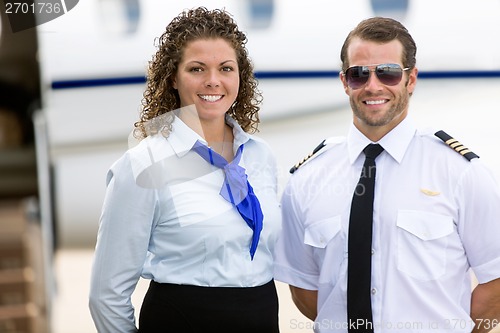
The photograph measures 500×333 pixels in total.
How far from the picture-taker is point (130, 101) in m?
3.32

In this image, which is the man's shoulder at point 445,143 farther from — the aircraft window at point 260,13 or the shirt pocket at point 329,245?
the aircraft window at point 260,13

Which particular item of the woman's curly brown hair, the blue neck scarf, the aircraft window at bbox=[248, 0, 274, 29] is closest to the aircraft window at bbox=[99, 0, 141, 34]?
the aircraft window at bbox=[248, 0, 274, 29]

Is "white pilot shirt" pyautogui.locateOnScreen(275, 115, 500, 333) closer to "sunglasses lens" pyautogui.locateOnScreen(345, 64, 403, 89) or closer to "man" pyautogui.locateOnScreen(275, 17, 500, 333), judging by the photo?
"man" pyautogui.locateOnScreen(275, 17, 500, 333)

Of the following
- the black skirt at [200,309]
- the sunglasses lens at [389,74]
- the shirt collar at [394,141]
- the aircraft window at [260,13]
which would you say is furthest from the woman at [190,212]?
the aircraft window at [260,13]

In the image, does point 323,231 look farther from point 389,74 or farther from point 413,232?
point 389,74

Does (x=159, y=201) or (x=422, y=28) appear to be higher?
(x=422, y=28)

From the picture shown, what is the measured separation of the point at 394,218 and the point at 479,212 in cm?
18

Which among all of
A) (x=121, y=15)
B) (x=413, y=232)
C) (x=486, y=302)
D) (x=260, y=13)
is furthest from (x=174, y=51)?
(x=121, y=15)

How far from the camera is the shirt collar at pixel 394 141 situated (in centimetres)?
173

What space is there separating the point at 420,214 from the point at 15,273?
1.91 metres

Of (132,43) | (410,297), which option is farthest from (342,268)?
(132,43)

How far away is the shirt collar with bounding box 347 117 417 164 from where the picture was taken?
1.73m

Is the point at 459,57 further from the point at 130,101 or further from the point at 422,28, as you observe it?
the point at 130,101

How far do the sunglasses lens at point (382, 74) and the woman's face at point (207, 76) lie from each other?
0.29 metres
